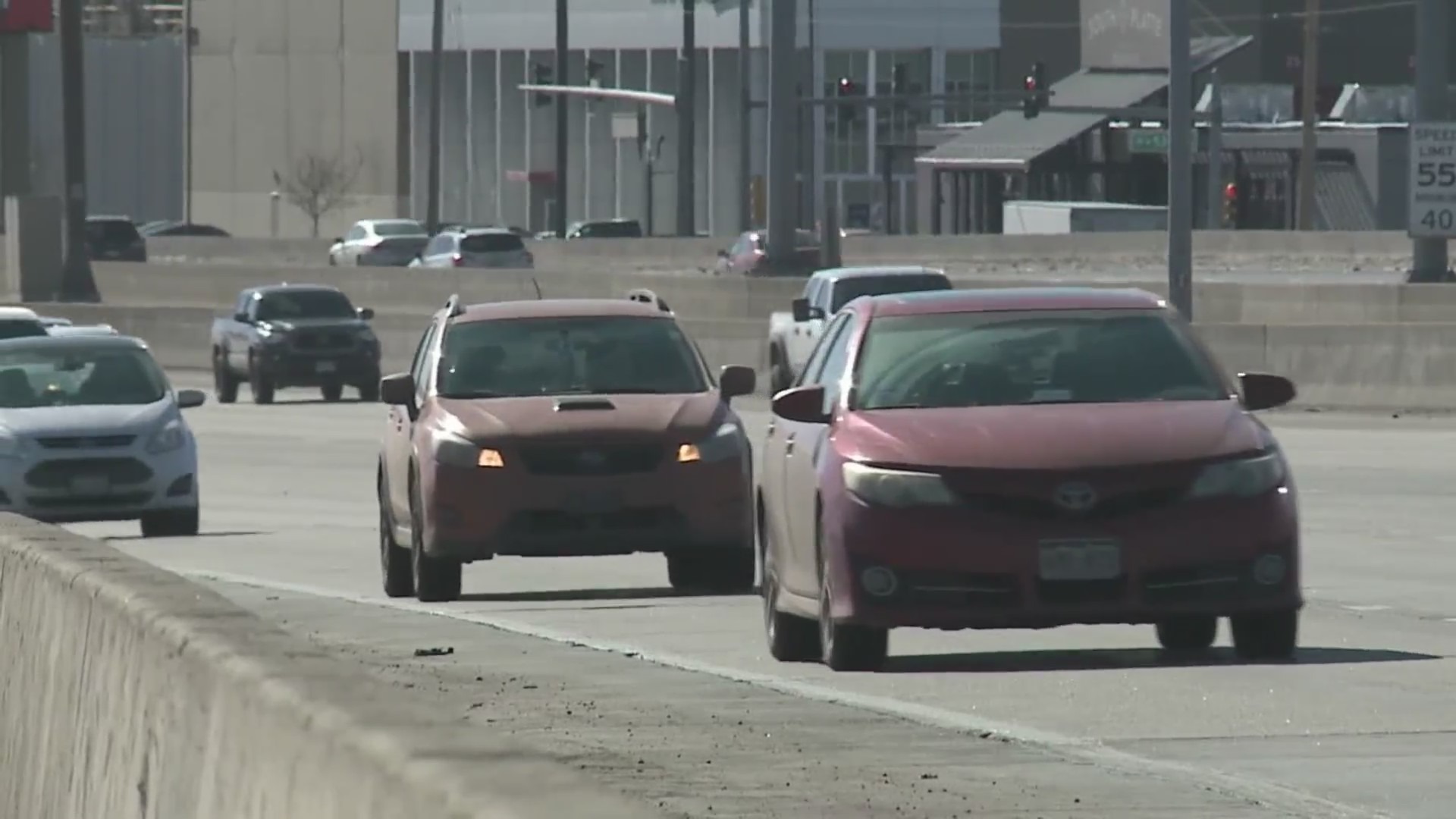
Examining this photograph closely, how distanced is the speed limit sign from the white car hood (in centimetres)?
1977

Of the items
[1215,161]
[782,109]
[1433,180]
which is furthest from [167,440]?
[1215,161]

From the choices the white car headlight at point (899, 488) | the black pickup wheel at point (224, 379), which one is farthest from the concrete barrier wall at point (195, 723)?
the black pickup wheel at point (224, 379)

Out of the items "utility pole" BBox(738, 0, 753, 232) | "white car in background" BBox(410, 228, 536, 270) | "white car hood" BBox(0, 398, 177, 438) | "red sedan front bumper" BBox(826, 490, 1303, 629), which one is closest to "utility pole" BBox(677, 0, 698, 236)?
"utility pole" BBox(738, 0, 753, 232)

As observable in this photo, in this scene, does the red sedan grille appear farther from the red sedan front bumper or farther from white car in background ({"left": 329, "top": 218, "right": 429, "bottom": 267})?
white car in background ({"left": 329, "top": 218, "right": 429, "bottom": 267})

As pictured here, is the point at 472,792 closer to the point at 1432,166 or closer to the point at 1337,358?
the point at 1337,358

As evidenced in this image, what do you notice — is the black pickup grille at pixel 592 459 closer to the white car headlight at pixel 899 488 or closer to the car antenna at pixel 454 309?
the car antenna at pixel 454 309

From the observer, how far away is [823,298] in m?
40.7

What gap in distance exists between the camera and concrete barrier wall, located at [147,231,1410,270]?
255 feet

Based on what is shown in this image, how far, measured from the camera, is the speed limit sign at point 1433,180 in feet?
137

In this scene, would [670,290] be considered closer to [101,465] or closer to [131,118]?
[101,465]

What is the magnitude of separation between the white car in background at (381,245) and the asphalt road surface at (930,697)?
201ft

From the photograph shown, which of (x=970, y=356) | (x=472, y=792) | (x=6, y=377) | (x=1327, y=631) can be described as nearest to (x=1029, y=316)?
(x=970, y=356)

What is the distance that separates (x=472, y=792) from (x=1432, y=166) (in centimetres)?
3890

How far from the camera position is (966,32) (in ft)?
403
